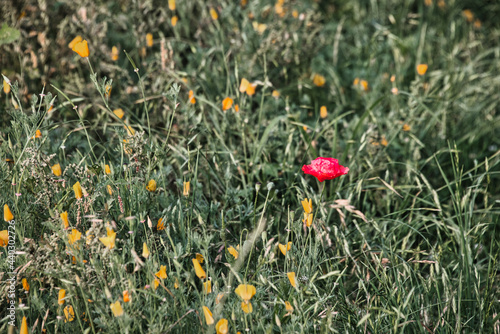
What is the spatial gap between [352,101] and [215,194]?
45.3 inches

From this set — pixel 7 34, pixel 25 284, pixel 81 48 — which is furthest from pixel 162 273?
pixel 7 34

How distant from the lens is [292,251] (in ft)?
5.05

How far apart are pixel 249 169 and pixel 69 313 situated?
3.33ft

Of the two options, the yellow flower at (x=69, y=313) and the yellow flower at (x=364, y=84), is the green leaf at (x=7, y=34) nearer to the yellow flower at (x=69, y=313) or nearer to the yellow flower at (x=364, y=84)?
the yellow flower at (x=69, y=313)

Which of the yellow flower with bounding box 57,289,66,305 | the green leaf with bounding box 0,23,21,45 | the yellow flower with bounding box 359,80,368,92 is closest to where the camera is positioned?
the yellow flower with bounding box 57,289,66,305

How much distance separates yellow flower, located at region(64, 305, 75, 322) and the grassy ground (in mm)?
13

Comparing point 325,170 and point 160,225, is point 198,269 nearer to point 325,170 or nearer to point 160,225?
point 160,225

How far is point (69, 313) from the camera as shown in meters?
1.36

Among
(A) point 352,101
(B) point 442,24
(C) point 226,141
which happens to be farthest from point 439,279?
(B) point 442,24

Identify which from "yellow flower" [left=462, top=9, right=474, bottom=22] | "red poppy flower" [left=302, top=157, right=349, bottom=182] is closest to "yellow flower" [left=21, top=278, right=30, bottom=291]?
"red poppy flower" [left=302, top=157, right=349, bottom=182]

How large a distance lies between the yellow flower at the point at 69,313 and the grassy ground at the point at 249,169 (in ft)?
0.04

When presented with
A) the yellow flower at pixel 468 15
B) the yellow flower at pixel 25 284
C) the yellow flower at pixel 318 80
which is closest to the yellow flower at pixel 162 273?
the yellow flower at pixel 25 284

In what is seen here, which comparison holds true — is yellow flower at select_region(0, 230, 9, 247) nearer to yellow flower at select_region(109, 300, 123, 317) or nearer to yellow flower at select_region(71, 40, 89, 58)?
yellow flower at select_region(109, 300, 123, 317)

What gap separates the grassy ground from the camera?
1396 mm
